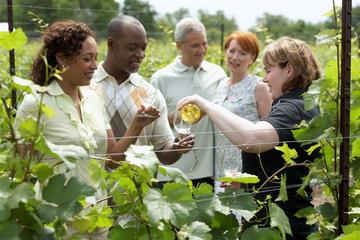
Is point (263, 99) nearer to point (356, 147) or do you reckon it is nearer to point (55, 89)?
point (356, 147)

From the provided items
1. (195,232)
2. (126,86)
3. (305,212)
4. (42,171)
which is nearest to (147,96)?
(126,86)

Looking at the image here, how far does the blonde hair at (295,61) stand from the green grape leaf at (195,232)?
1219mm

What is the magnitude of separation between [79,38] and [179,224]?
1.20m

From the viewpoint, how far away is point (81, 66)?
313 cm

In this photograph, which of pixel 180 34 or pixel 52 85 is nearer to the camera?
pixel 52 85

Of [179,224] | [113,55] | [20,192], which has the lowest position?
[179,224]

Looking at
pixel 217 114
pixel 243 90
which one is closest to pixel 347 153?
pixel 217 114

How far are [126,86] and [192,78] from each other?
3.34ft

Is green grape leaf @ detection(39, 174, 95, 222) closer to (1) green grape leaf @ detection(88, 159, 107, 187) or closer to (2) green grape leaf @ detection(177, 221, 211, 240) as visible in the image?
(1) green grape leaf @ detection(88, 159, 107, 187)

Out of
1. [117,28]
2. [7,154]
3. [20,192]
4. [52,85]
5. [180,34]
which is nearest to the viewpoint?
[20,192]

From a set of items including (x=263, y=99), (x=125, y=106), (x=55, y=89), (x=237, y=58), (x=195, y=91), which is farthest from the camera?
(x=195, y=91)

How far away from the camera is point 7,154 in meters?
2.19

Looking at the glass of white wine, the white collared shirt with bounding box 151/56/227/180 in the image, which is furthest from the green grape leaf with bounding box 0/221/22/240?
the white collared shirt with bounding box 151/56/227/180

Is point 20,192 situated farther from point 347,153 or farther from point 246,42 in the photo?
point 246,42
